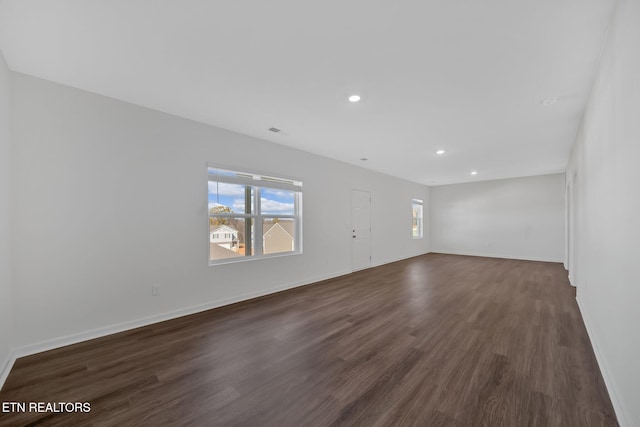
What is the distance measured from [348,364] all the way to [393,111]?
113 inches

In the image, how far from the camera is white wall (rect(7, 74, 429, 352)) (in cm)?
238

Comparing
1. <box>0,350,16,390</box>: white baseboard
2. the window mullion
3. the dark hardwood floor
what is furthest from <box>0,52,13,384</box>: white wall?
the window mullion

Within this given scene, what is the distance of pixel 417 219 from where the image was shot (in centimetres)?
922

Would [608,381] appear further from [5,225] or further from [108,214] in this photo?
[5,225]

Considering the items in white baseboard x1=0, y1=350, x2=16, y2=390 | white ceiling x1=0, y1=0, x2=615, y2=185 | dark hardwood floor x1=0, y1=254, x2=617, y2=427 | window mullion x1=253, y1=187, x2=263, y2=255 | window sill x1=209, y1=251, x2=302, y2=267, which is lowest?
dark hardwood floor x1=0, y1=254, x2=617, y2=427

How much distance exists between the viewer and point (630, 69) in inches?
54.4

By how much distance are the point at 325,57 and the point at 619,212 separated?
2355 mm

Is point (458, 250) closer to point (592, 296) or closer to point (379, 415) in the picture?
point (592, 296)

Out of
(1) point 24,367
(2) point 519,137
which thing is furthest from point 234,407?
(2) point 519,137

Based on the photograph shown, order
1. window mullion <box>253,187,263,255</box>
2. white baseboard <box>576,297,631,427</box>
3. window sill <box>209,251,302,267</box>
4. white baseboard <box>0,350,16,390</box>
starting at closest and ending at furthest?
white baseboard <box>576,297,631,427</box> → white baseboard <box>0,350,16,390</box> → window sill <box>209,251,302,267</box> → window mullion <box>253,187,263,255</box>

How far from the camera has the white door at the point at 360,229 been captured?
20.0 feet

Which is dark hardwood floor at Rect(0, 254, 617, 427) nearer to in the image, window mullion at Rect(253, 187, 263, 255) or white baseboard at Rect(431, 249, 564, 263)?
window mullion at Rect(253, 187, 263, 255)

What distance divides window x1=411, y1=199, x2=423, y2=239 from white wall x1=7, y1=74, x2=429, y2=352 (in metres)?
6.55

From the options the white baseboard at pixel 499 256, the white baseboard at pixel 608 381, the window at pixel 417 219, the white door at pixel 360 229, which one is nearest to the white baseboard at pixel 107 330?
the white door at pixel 360 229
